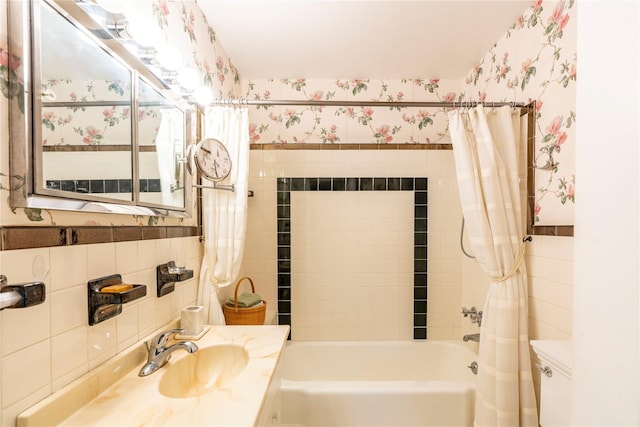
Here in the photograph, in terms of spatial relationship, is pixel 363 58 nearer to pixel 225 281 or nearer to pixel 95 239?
pixel 225 281

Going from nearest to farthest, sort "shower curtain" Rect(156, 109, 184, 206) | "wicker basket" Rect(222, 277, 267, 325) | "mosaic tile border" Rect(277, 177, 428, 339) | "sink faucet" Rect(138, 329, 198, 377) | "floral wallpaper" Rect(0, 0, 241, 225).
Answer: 1. "floral wallpaper" Rect(0, 0, 241, 225)
2. "sink faucet" Rect(138, 329, 198, 377)
3. "shower curtain" Rect(156, 109, 184, 206)
4. "wicker basket" Rect(222, 277, 267, 325)
5. "mosaic tile border" Rect(277, 177, 428, 339)

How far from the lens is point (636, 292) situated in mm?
359

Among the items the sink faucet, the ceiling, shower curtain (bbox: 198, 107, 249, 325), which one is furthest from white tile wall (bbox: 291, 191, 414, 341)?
the sink faucet

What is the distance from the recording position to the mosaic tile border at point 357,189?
8.39ft

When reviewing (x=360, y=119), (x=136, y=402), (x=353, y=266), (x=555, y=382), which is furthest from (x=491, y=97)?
(x=136, y=402)

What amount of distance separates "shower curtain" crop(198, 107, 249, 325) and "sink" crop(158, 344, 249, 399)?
39 cm

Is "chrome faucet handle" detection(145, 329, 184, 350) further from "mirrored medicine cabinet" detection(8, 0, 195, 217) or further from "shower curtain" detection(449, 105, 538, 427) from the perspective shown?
"shower curtain" detection(449, 105, 538, 427)

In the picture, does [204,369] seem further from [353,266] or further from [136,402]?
[353,266]

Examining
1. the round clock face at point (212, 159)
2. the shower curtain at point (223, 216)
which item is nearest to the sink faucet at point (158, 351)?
the shower curtain at point (223, 216)

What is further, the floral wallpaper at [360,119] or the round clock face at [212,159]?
the floral wallpaper at [360,119]

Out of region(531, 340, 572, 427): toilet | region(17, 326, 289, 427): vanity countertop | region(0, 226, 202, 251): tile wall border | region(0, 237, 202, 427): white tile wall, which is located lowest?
region(531, 340, 572, 427): toilet

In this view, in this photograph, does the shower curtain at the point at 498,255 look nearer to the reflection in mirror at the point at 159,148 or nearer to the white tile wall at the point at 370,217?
the white tile wall at the point at 370,217

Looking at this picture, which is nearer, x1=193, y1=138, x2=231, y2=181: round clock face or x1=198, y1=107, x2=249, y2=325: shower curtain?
x1=193, y1=138, x2=231, y2=181: round clock face

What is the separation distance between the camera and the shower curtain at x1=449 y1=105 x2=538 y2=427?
1.54 m
